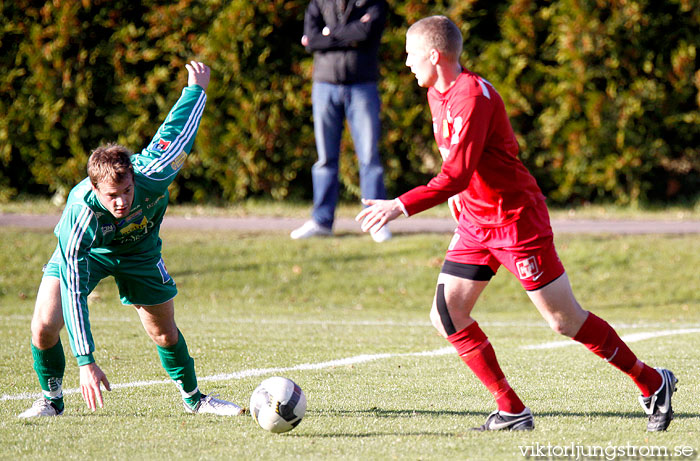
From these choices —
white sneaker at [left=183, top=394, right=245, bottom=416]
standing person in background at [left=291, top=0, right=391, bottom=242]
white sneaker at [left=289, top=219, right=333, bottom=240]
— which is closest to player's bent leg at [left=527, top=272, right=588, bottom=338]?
white sneaker at [left=183, top=394, right=245, bottom=416]

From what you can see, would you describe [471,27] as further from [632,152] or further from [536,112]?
[632,152]

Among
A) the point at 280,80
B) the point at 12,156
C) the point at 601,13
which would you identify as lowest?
the point at 12,156

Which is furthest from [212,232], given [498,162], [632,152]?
[498,162]

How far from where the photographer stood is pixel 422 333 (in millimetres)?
8672

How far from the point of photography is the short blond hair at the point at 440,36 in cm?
469

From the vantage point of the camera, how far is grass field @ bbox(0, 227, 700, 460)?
4488mm

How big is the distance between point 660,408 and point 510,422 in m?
0.72

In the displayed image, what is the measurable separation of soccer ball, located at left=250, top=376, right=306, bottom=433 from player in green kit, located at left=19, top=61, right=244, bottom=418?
18.1 inches

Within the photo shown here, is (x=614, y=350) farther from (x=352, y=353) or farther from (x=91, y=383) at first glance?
(x=352, y=353)

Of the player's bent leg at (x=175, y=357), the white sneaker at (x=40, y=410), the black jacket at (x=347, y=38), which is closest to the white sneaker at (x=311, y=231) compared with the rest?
the black jacket at (x=347, y=38)

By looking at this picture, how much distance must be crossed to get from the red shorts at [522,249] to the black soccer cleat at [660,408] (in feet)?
2.48

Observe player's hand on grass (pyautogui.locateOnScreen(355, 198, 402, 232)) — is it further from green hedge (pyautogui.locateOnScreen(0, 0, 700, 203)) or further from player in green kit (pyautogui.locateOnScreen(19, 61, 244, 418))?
green hedge (pyautogui.locateOnScreen(0, 0, 700, 203))

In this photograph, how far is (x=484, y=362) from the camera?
483 centimetres

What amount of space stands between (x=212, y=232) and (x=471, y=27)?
469 centimetres
